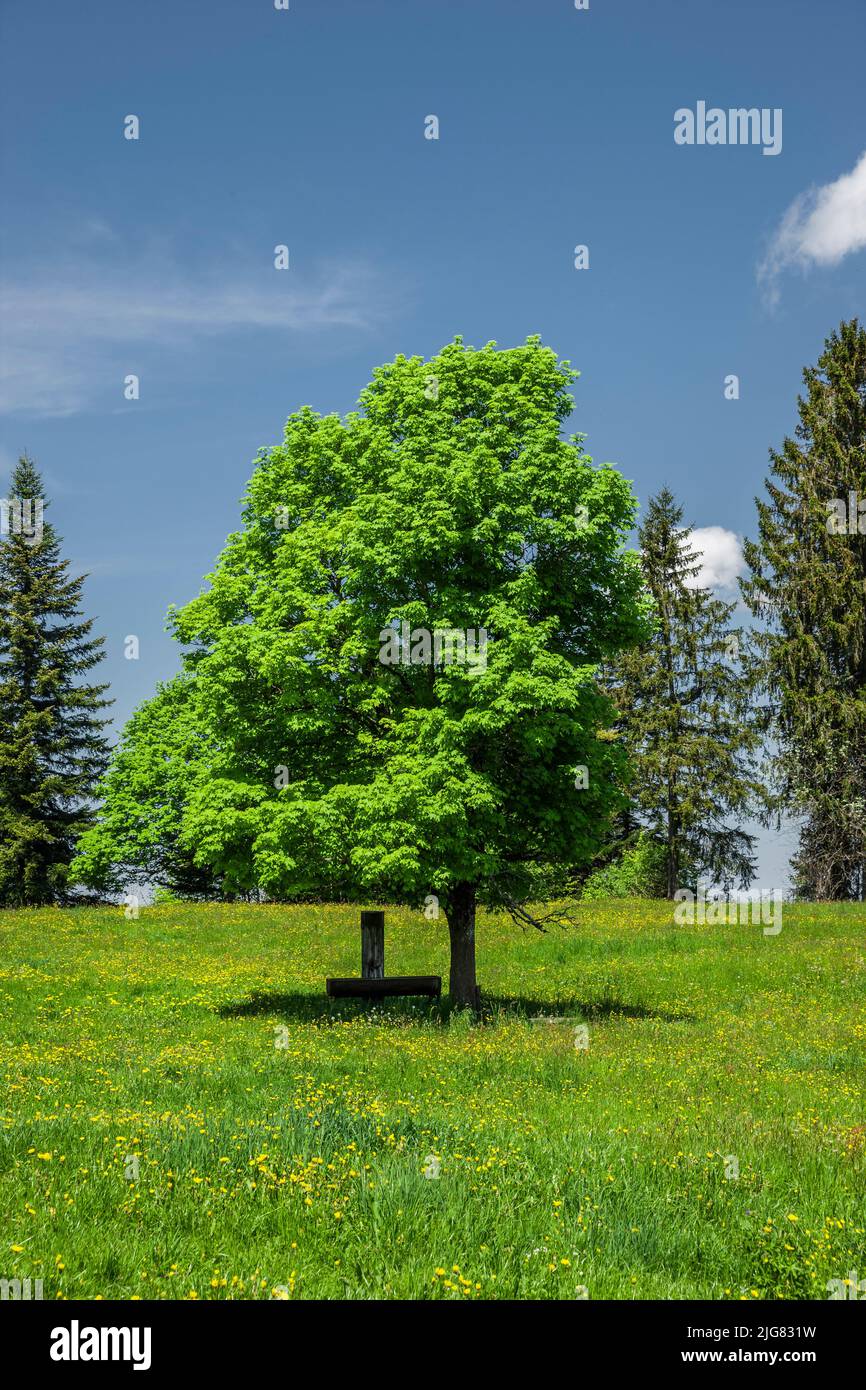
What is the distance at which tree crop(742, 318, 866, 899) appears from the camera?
4169 cm

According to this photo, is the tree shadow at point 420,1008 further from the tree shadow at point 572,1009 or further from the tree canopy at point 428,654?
the tree canopy at point 428,654

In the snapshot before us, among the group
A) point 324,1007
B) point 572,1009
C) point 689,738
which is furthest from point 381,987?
point 689,738

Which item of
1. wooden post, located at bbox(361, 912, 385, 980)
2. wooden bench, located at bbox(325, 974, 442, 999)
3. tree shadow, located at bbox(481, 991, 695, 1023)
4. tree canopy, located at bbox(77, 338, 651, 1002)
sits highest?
tree canopy, located at bbox(77, 338, 651, 1002)

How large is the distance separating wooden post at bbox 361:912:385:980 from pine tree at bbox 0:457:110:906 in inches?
1245

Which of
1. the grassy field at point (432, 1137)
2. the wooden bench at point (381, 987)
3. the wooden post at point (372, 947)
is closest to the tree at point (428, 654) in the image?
the wooden bench at point (381, 987)

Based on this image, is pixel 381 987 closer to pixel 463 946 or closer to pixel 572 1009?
pixel 463 946

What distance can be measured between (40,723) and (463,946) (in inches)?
1345

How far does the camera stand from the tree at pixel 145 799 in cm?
4888

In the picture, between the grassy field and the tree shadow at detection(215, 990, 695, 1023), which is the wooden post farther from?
the grassy field

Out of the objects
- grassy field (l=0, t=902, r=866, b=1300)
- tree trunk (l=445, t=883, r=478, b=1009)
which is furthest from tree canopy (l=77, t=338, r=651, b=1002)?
grassy field (l=0, t=902, r=866, b=1300)

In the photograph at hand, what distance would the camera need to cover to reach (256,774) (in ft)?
71.1

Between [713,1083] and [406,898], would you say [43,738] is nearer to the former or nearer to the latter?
[406,898]
